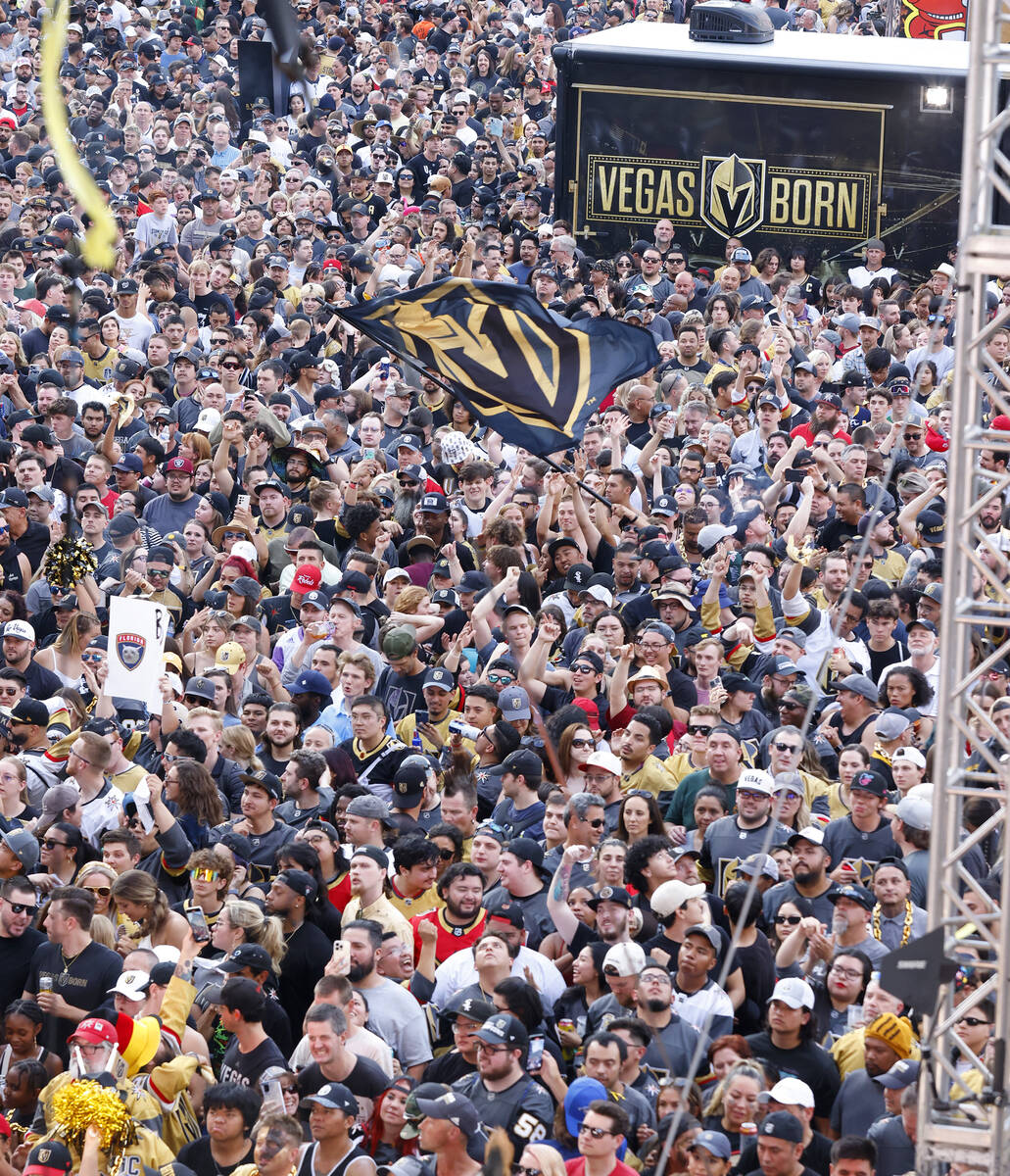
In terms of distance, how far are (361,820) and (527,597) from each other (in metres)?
2.83

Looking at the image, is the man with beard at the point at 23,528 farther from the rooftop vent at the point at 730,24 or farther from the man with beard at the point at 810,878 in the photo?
the rooftop vent at the point at 730,24

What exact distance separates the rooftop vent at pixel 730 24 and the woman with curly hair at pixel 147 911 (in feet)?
45.4

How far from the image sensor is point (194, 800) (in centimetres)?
953

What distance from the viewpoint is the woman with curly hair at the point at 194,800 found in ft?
31.3

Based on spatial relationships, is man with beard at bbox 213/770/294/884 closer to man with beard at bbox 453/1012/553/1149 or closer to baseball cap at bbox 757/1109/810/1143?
man with beard at bbox 453/1012/553/1149

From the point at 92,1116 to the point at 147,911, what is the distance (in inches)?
59.6

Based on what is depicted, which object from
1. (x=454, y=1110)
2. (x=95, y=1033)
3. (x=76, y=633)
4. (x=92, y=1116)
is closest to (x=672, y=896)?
(x=454, y=1110)

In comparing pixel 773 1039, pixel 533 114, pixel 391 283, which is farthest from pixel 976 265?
pixel 533 114

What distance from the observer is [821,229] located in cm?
1941

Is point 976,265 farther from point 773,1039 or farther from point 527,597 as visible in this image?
point 527,597

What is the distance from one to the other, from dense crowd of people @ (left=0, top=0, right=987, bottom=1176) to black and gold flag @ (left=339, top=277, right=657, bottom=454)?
2.19 feet

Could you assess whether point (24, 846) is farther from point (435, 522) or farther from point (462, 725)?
point (435, 522)

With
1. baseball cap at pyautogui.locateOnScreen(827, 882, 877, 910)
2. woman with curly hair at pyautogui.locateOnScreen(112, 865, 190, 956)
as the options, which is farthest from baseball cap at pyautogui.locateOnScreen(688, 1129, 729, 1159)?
woman with curly hair at pyautogui.locateOnScreen(112, 865, 190, 956)

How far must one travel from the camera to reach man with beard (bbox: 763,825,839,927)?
27.3 ft
